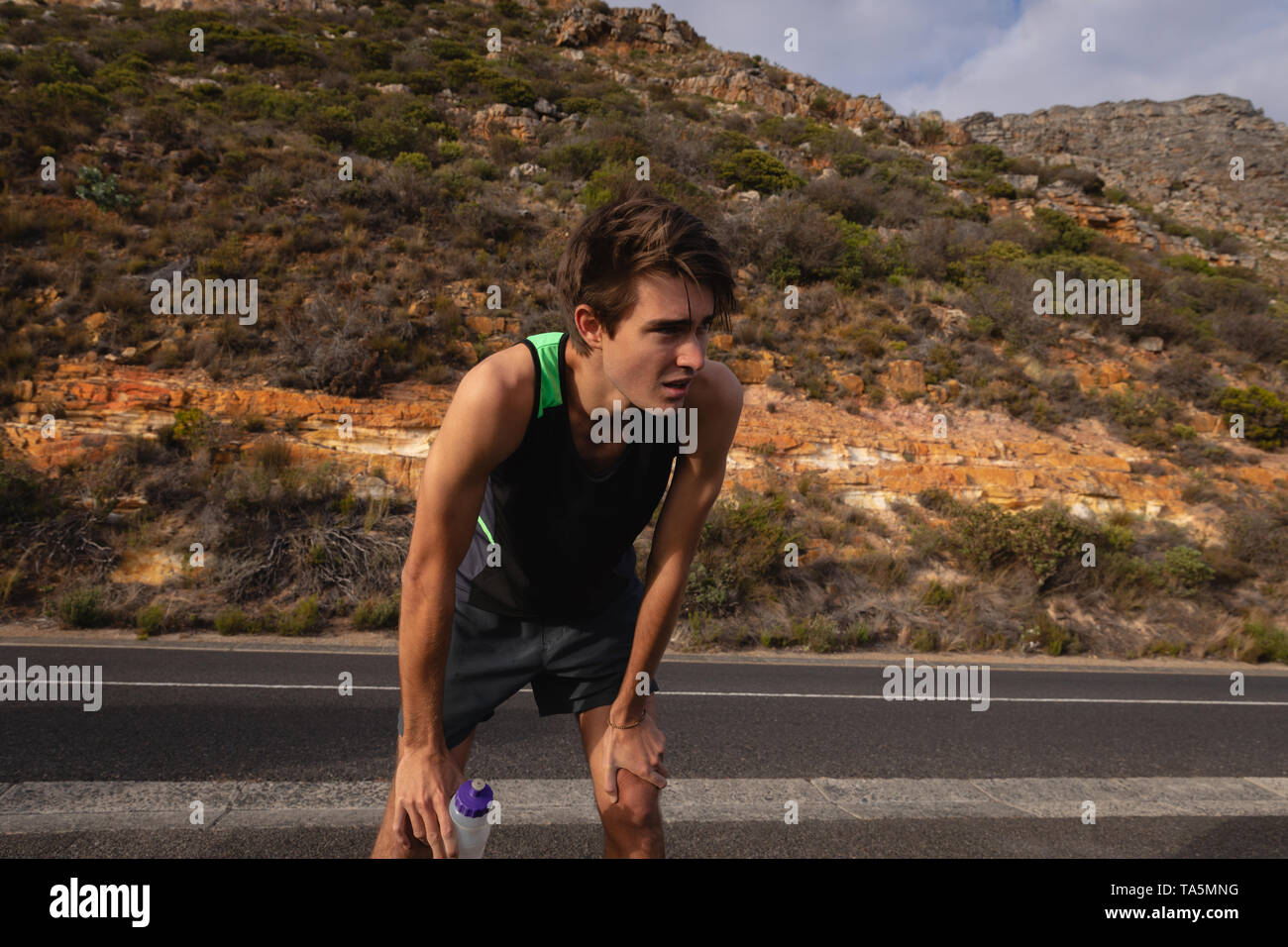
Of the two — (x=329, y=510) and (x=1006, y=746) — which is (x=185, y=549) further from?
(x=1006, y=746)

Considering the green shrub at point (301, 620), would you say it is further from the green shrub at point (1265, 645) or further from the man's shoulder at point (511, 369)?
the green shrub at point (1265, 645)

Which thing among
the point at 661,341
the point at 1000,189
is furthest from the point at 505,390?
the point at 1000,189

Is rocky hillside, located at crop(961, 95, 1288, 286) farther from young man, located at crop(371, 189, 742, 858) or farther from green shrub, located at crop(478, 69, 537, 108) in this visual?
young man, located at crop(371, 189, 742, 858)

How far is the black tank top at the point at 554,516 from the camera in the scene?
1749 millimetres

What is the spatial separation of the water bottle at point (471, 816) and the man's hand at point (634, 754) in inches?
17.2

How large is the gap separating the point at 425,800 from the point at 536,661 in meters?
0.55

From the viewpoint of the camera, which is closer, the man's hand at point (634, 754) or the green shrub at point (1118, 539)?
the man's hand at point (634, 754)

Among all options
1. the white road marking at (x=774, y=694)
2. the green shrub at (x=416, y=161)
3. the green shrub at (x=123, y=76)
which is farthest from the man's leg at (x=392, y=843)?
the green shrub at (x=123, y=76)

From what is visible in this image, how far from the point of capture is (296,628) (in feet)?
26.0

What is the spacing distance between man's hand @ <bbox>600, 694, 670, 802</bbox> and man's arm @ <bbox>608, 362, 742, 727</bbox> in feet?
0.13

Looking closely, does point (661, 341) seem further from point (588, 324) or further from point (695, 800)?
point (695, 800)

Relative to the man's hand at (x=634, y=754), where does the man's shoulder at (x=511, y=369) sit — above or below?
above

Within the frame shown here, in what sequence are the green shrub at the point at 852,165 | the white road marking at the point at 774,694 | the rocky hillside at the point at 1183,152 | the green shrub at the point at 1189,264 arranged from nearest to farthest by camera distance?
the white road marking at the point at 774,694, the green shrub at the point at 1189,264, the green shrub at the point at 852,165, the rocky hillside at the point at 1183,152

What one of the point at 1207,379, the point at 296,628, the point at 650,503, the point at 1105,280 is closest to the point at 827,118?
the point at 1105,280
